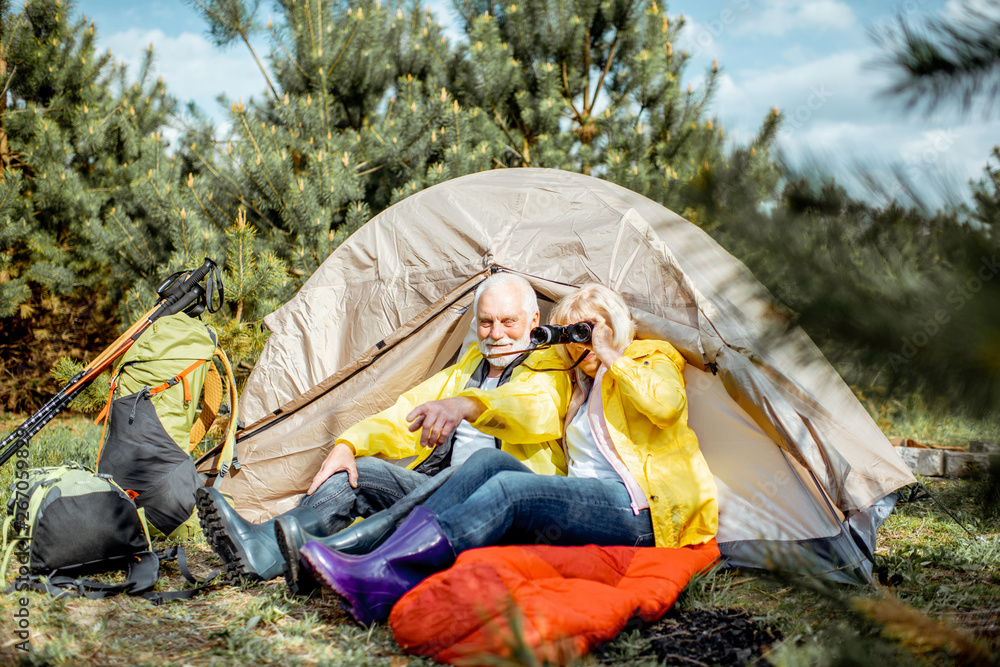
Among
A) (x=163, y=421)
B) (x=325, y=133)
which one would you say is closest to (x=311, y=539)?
(x=163, y=421)

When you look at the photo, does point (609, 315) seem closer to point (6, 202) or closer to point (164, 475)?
point (164, 475)

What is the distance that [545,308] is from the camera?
2791mm

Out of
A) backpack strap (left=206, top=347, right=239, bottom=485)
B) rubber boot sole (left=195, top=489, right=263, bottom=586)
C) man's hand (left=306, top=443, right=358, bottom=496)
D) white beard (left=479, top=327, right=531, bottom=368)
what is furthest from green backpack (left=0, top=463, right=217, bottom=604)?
white beard (left=479, top=327, right=531, bottom=368)

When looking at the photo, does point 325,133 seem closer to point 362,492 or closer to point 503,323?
point 503,323

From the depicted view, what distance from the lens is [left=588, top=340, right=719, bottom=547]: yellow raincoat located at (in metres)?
1.87

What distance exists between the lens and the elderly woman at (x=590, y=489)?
154cm

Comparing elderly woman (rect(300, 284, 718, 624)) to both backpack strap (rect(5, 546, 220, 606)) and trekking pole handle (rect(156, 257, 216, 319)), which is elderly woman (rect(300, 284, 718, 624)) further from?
trekking pole handle (rect(156, 257, 216, 319))

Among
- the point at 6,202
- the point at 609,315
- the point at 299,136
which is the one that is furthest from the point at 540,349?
the point at 6,202

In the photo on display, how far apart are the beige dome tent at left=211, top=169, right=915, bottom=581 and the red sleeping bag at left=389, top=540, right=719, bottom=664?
533 millimetres

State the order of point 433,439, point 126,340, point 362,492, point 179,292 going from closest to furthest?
point 433,439
point 362,492
point 126,340
point 179,292

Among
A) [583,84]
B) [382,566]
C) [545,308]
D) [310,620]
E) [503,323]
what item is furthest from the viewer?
[583,84]

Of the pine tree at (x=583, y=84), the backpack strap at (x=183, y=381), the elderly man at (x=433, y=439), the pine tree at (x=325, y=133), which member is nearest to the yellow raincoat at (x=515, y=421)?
the elderly man at (x=433, y=439)

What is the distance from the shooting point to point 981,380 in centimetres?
59

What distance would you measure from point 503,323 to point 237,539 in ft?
3.72
